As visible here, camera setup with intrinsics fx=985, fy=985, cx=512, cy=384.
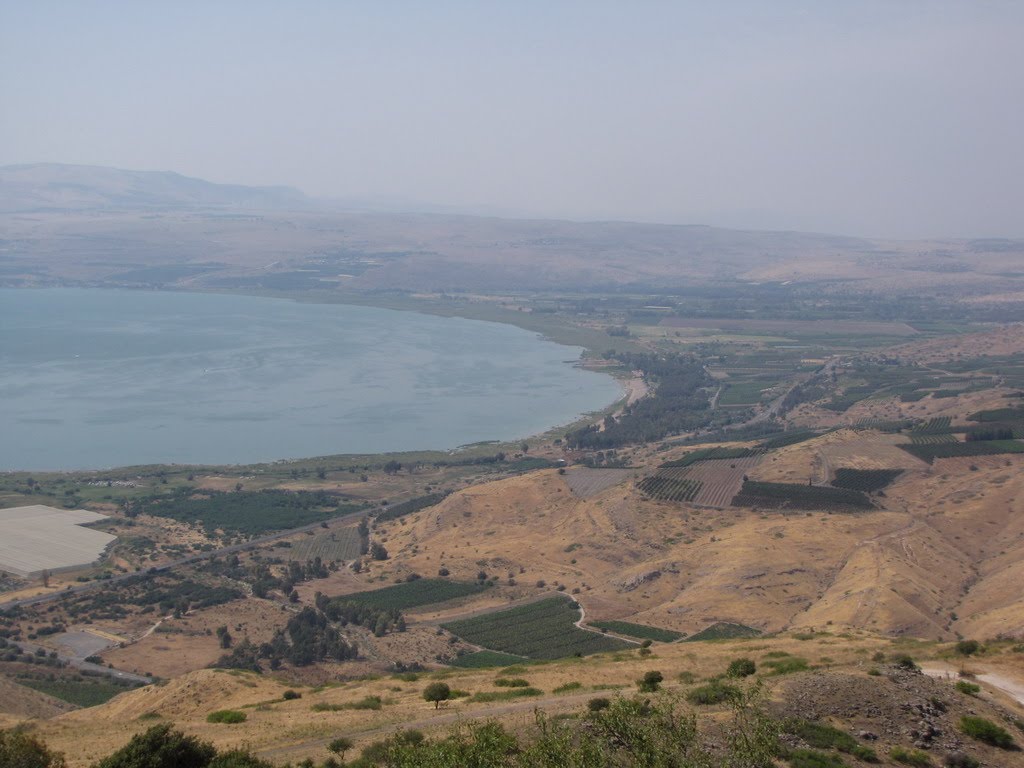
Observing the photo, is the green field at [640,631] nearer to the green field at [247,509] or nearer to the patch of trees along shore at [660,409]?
the green field at [247,509]

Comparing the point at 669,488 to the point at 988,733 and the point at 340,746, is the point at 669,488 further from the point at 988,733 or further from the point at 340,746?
the point at 340,746

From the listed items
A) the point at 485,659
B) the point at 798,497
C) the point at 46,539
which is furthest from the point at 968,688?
the point at 46,539

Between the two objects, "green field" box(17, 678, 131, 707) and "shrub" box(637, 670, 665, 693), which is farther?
"green field" box(17, 678, 131, 707)

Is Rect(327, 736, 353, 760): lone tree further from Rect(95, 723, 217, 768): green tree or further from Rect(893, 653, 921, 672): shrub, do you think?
Rect(893, 653, 921, 672): shrub

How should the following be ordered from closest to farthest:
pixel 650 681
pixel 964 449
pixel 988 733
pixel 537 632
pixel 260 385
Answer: pixel 988 733 < pixel 650 681 < pixel 537 632 < pixel 964 449 < pixel 260 385

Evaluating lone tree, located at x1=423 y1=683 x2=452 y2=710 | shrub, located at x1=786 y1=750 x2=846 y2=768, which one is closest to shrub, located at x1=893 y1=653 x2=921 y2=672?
shrub, located at x1=786 y1=750 x2=846 y2=768

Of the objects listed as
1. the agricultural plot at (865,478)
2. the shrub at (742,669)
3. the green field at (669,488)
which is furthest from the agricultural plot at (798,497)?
the shrub at (742,669)

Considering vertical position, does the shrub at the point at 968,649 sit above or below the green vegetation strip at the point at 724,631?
above
